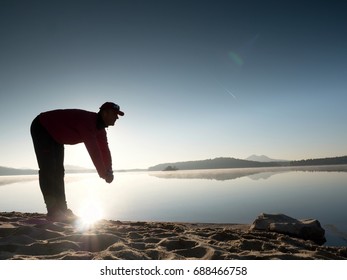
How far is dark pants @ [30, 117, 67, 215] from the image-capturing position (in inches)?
213

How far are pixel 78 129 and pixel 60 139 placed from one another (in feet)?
1.61

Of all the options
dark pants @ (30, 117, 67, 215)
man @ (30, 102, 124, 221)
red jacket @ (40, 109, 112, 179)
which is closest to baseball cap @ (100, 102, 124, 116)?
man @ (30, 102, 124, 221)

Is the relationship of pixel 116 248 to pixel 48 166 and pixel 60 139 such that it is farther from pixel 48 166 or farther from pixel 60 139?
pixel 60 139

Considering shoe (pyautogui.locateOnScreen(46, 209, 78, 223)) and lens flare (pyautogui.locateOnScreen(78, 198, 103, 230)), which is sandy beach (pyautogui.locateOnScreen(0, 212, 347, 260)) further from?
shoe (pyautogui.locateOnScreen(46, 209, 78, 223))

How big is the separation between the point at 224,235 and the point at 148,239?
144 centimetres

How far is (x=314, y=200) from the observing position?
499 inches

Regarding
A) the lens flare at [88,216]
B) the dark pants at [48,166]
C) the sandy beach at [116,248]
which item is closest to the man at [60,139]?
the dark pants at [48,166]

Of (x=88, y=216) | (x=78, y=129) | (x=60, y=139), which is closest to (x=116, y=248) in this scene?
(x=78, y=129)

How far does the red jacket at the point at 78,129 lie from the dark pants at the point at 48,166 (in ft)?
0.58

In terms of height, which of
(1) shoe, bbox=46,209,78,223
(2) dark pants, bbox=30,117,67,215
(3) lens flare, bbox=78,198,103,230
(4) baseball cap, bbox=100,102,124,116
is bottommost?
(3) lens flare, bbox=78,198,103,230

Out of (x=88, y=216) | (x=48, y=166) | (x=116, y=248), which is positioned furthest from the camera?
(x=88, y=216)

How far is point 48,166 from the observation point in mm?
5430

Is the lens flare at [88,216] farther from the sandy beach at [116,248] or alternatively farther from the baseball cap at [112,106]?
the baseball cap at [112,106]

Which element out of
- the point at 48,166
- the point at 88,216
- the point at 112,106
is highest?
the point at 112,106
